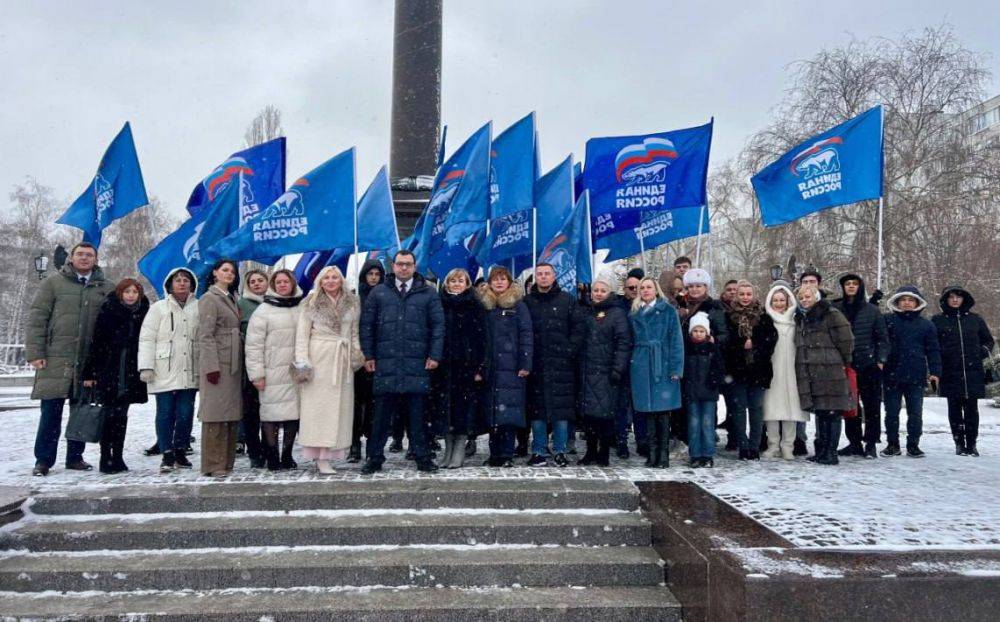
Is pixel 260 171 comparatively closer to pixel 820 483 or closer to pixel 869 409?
pixel 820 483

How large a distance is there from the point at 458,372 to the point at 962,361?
589cm

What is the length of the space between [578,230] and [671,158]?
1874mm

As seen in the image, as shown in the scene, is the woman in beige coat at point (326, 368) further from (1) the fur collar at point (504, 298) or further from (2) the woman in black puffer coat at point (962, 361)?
(2) the woman in black puffer coat at point (962, 361)

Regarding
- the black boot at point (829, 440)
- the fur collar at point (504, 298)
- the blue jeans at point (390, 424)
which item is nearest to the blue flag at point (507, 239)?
the fur collar at point (504, 298)

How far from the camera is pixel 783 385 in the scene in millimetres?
7285

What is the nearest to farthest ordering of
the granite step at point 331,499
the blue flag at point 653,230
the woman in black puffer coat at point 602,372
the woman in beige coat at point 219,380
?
the granite step at point 331,499, the woman in beige coat at point 219,380, the woman in black puffer coat at point 602,372, the blue flag at point 653,230

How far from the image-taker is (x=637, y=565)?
454 centimetres

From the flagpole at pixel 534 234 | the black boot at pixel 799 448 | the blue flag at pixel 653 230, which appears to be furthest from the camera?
the blue flag at pixel 653 230

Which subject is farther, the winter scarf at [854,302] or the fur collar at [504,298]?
the winter scarf at [854,302]

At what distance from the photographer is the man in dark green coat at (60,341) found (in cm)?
634

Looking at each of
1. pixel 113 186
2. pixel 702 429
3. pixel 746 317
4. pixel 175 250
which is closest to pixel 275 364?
pixel 175 250

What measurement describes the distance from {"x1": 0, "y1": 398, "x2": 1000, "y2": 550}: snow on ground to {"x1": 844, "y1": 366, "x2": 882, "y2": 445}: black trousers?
288 mm

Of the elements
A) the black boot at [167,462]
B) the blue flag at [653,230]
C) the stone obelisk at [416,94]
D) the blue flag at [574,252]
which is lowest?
the black boot at [167,462]

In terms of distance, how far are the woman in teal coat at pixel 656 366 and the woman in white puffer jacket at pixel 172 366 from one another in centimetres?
433
